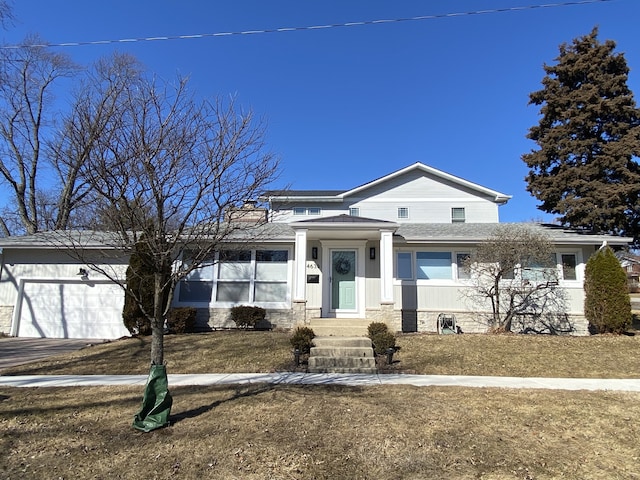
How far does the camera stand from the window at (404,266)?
Result: 40.8ft

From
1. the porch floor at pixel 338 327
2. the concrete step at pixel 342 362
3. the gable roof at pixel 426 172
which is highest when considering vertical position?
the gable roof at pixel 426 172

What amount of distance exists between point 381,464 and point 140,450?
2.52 m

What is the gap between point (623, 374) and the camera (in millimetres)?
7699

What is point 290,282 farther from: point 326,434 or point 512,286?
point 326,434

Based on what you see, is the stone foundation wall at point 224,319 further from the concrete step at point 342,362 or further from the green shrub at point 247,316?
the concrete step at point 342,362

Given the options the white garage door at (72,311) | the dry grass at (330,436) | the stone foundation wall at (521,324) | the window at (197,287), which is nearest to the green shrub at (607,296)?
the stone foundation wall at (521,324)

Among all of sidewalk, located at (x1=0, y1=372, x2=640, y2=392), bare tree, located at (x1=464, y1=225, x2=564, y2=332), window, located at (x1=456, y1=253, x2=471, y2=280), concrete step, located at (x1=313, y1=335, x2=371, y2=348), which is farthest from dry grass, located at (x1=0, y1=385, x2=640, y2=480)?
window, located at (x1=456, y1=253, x2=471, y2=280)

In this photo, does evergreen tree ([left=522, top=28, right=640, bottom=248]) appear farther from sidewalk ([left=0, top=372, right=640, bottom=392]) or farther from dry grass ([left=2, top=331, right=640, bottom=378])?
sidewalk ([left=0, top=372, right=640, bottom=392])

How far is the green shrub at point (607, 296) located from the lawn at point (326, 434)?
3197 millimetres

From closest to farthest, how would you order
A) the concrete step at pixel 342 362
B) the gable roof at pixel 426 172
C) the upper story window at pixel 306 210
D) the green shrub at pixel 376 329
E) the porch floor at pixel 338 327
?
the concrete step at pixel 342 362
the green shrub at pixel 376 329
the porch floor at pixel 338 327
the gable roof at pixel 426 172
the upper story window at pixel 306 210

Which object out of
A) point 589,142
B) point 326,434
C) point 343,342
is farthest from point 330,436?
point 589,142

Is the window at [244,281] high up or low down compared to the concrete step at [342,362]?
up

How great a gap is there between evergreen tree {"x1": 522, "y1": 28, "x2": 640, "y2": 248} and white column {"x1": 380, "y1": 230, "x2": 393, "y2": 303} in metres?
9.66

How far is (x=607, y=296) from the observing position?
34.4ft
